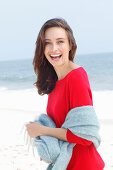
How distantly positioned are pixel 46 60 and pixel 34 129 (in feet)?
1.57

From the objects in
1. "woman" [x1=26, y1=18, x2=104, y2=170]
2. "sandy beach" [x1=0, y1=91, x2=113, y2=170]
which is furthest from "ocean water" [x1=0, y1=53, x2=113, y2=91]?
"woman" [x1=26, y1=18, x2=104, y2=170]

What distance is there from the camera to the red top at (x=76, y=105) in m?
1.39

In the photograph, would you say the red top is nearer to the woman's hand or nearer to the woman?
the woman

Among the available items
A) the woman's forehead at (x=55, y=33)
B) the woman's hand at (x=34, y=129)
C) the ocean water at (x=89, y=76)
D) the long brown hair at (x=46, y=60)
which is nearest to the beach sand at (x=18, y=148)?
the long brown hair at (x=46, y=60)

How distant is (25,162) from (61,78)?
104 inches

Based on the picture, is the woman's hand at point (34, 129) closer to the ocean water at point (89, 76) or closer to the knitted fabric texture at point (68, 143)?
the knitted fabric texture at point (68, 143)

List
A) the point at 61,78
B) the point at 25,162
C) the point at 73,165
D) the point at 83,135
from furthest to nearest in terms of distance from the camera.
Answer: the point at 25,162, the point at 61,78, the point at 73,165, the point at 83,135

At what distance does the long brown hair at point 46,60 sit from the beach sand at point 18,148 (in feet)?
3.06

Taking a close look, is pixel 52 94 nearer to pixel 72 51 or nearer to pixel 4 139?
pixel 72 51

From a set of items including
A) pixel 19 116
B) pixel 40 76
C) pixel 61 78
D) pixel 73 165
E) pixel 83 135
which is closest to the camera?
pixel 83 135

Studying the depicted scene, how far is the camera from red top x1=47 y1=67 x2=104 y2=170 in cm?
139

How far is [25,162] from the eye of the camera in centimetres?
396

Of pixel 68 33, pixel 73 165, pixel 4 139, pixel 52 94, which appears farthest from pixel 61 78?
pixel 4 139

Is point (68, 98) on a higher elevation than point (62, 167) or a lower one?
higher
